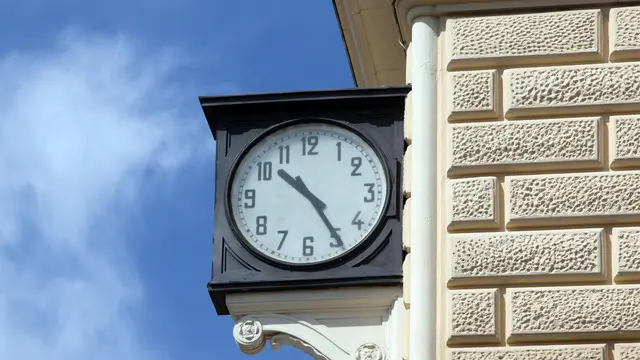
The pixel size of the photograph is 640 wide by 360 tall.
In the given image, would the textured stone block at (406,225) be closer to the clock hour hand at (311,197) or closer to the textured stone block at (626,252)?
the clock hour hand at (311,197)

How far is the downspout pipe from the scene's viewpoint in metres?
13.5

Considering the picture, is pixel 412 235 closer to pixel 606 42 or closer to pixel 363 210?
pixel 363 210

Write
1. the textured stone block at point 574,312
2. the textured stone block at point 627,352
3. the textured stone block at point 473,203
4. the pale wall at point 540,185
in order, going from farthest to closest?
the textured stone block at point 473,203, the pale wall at point 540,185, the textured stone block at point 574,312, the textured stone block at point 627,352

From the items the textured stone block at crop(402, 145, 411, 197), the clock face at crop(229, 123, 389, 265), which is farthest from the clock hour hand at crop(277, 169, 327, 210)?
the textured stone block at crop(402, 145, 411, 197)

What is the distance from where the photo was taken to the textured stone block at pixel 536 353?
43.1ft

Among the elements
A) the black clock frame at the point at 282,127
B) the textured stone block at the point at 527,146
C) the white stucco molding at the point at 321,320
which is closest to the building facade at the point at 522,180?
the textured stone block at the point at 527,146

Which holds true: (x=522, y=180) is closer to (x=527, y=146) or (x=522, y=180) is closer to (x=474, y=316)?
(x=527, y=146)

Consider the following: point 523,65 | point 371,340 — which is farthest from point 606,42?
point 371,340

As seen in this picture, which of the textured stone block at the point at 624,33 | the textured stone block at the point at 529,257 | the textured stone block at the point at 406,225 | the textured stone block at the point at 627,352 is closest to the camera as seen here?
the textured stone block at the point at 627,352

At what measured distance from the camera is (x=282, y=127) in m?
14.6

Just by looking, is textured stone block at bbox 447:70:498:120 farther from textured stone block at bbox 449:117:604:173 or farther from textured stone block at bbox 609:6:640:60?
textured stone block at bbox 609:6:640:60

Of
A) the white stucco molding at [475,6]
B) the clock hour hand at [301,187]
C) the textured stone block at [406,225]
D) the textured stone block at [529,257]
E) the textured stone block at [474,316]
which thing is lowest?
the textured stone block at [474,316]

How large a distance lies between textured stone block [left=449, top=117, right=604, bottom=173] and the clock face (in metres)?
0.66

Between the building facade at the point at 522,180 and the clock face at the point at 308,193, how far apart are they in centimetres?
34
